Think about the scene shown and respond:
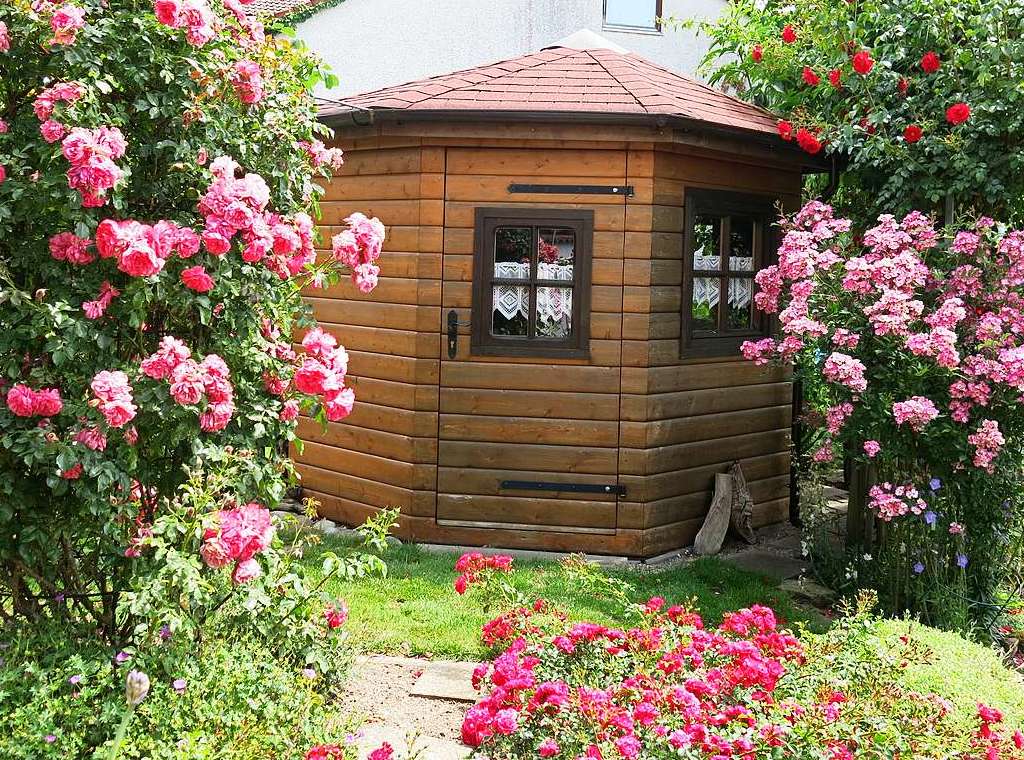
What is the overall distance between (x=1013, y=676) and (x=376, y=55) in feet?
48.7

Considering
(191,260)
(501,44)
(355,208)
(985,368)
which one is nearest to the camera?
(191,260)

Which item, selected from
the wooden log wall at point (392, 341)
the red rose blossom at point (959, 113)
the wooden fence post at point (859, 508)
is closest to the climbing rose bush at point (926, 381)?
the wooden fence post at point (859, 508)

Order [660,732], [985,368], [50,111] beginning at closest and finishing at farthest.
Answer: [660,732] → [50,111] → [985,368]

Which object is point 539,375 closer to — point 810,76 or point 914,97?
point 810,76

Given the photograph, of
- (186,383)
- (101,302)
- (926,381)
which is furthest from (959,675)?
(101,302)

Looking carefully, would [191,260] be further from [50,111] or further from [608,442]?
[608,442]

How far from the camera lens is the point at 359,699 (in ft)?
13.8

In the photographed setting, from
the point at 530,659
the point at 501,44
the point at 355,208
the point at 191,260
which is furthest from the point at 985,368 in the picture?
the point at 501,44

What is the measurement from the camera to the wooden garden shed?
6.82 metres

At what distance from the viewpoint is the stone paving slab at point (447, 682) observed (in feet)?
14.0

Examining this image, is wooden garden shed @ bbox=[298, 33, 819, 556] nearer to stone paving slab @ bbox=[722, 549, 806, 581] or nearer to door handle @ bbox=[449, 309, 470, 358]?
door handle @ bbox=[449, 309, 470, 358]

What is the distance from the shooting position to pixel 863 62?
6465 mm

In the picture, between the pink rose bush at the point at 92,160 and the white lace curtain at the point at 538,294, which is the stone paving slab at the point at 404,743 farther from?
the white lace curtain at the point at 538,294

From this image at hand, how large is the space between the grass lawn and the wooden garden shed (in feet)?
1.75
